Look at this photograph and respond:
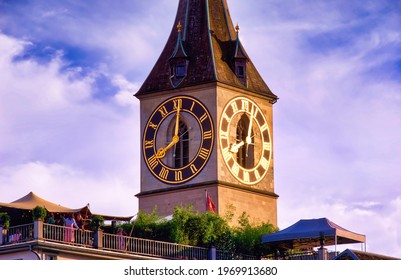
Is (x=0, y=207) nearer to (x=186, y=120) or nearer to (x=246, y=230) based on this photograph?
(x=246, y=230)

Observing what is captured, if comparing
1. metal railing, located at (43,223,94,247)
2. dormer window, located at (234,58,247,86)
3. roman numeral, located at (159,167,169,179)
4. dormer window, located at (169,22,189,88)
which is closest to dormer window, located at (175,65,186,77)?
dormer window, located at (169,22,189,88)

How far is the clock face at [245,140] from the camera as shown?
9381cm

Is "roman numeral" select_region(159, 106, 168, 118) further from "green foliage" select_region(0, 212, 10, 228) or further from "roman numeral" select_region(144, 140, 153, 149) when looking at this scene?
"green foliage" select_region(0, 212, 10, 228)

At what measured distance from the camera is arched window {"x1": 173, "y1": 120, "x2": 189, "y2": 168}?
94.1 meters

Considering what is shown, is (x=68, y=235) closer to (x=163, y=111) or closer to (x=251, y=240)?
(x=251, y=240)

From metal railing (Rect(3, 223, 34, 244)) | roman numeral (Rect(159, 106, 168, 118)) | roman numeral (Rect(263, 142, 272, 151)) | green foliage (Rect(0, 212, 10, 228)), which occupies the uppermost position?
roman numeral (Rect(159, 106, 168, 118))

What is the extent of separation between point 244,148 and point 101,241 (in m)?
23.2

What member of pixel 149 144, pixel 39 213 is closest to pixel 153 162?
pixel 149 144

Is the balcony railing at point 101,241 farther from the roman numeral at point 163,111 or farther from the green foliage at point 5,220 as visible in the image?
the roman numeral at point 163,111

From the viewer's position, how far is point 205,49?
9581 centimetres

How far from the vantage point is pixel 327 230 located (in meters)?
79.6

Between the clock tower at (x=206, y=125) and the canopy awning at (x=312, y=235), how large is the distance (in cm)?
1037
